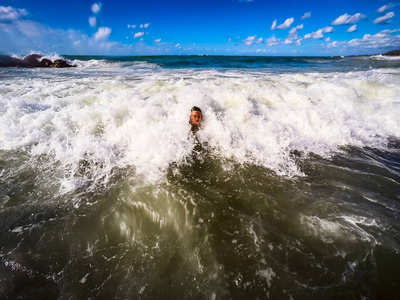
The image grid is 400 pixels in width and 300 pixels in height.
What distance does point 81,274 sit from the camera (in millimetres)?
2814

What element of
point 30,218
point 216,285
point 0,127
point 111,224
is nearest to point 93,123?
point 0,127

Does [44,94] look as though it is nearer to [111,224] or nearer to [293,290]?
[111,224]

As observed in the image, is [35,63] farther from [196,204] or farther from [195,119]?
[196,204]

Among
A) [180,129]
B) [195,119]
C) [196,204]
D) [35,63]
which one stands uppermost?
[35,63]

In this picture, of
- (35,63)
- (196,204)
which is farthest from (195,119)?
(35,63)

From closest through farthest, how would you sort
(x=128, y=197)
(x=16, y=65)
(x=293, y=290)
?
1. (x=293, y=290)
2. (x=128, y=197)
3. (x=16, y=65)

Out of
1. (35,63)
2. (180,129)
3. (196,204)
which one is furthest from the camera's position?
(35,63)

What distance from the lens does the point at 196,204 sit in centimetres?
387

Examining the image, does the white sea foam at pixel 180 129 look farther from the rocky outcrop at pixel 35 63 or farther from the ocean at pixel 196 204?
the rocky outcrop at pixel 35 63

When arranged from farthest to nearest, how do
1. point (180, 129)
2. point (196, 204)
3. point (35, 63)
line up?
point (35, 63) → point (180, 129) → point (196, 204)

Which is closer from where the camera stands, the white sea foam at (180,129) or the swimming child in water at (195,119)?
the white sea foam at (180,129)

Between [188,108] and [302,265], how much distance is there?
553 cm

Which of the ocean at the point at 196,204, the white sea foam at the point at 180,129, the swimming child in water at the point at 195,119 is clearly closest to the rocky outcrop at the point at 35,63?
the white sea foam at the point at 180,129

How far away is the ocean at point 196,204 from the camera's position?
8.93 feet
